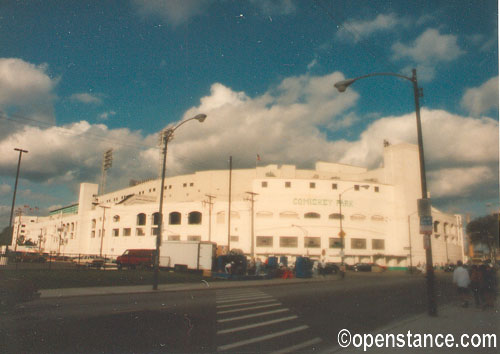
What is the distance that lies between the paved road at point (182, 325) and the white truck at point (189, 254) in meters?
24.3

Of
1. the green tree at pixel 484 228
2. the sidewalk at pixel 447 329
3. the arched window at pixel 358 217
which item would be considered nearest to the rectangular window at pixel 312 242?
the arched window at pixel 358 217

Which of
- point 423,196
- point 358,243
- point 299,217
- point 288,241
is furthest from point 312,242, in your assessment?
point 423,196

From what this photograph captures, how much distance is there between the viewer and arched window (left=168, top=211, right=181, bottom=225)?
8281cm

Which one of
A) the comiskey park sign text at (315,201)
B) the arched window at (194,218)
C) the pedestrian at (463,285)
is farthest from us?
the arched window at (194,218)

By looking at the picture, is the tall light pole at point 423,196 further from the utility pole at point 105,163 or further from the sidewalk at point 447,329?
the utility pole at point 105,163

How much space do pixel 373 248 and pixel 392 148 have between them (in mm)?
26215

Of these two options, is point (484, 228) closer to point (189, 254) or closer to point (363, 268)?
point (363, 268)

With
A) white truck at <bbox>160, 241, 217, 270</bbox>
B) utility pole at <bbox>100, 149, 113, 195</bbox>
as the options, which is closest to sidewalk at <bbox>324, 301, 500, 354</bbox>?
white truck at <bbox>160, 241, 217, 270</bbox>

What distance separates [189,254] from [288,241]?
3785 centimetres

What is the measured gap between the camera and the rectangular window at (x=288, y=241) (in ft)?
248

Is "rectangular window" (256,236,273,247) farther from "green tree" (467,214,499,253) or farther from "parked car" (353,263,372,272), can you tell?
"green tree" (467,214,499,253)

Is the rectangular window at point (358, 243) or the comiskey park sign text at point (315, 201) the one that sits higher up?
the comiskey park sign text at point (315, 201)

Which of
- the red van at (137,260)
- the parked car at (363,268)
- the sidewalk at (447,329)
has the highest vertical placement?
the red van at (137,260)

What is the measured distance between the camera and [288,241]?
7588 centimetres
